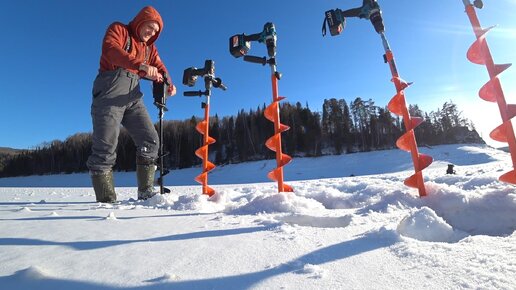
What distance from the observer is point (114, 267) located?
0.91 m

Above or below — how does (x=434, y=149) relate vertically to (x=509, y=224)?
above

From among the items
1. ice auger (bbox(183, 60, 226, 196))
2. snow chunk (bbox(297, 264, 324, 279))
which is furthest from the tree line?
snow chunk (bbox(297, 264, 324, 279))

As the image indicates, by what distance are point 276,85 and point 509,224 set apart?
7.90 ft

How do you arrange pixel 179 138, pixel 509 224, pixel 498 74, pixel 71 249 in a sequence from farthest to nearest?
1. pixel 179 138
2. pixel 498 74
3. pixel 509 224
4. pixel 71 249

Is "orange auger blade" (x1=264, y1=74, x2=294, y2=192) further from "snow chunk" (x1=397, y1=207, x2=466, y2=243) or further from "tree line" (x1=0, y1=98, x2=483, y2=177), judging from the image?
"tree line" (x1=0, y1=98, x2=483, y2=177)

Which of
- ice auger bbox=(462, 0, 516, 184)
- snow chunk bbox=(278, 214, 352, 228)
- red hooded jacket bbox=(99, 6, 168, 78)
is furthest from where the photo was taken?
red hooded jacket bbox=(99, 6, 168, 78)

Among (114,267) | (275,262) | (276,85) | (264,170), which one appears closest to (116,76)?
(276,85)

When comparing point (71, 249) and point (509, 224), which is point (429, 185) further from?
point (71, 249)

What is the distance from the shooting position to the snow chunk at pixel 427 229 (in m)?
1.21

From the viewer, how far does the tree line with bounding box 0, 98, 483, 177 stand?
4084 centimetres

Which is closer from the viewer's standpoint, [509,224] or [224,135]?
[509,224]

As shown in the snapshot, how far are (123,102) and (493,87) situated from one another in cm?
301

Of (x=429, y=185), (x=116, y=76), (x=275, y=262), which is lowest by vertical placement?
(x=275, y=262)

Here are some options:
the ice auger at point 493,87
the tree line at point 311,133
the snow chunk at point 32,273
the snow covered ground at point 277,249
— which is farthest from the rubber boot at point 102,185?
the tree line at point 311,133
